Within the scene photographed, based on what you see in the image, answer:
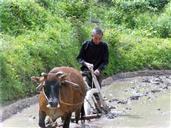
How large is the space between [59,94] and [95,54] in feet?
8.68

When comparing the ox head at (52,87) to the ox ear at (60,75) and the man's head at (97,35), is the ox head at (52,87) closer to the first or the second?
the ox ear at (60,75)

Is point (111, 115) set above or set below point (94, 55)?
below

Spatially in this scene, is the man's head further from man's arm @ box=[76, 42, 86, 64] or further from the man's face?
man's arm @ box=[76, 42, 86, 64]

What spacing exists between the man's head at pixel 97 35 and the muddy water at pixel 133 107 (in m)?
1.74

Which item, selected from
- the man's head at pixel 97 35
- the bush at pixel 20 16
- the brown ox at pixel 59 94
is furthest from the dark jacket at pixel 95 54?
the bush at pixel 20 16

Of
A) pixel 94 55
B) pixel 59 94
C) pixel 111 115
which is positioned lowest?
pixel 111 115

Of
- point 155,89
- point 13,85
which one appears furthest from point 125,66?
point 13,85

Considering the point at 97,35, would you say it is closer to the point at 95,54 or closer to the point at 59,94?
the point at 95,54

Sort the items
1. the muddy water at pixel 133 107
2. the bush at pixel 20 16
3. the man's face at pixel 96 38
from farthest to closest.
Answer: the bush at pixel 20 16
the muddy water at pixel 133 107
the man's face at pixel 96 38

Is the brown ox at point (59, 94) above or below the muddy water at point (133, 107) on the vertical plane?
above

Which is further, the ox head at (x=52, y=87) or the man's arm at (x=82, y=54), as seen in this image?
the man's arm at (x=82, y=54)

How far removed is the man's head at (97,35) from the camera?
10.6m

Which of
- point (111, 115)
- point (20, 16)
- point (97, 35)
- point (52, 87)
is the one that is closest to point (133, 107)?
point (111, 115)

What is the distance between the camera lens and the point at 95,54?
36.1 ft
